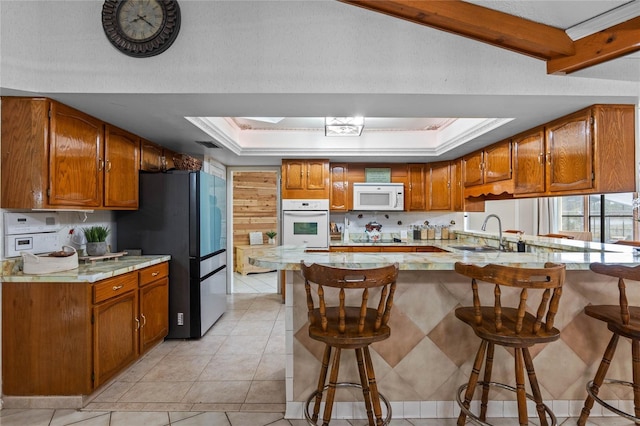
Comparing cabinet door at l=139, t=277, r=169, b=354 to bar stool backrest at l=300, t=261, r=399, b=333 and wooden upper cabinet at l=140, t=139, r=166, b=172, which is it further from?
bar stool backrest at l=300, t=261, r=399, b=333

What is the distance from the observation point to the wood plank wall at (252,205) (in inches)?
277

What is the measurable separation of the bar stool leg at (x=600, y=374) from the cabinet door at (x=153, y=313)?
3147 mm

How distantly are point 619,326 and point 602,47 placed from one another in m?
1.52

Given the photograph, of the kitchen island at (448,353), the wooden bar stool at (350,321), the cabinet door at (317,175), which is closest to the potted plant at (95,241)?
the kitchen island at (448,353)

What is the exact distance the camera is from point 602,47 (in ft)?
6.13

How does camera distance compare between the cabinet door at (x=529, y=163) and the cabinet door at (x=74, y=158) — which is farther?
the cabinet door at (x=529, y=163)

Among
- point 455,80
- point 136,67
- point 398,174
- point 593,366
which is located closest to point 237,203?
point 398,174

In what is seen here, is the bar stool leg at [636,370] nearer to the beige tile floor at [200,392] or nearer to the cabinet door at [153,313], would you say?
the beige tile floor at [200,392]

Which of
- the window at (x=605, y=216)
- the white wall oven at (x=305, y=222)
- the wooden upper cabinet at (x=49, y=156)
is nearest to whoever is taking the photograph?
the wooden upper cabinet at (x=49, y=156)

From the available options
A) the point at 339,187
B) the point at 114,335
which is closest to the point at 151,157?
the point at 114,335

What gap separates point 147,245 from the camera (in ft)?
10.8

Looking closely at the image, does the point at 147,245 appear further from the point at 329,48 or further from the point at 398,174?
the point at 398,174

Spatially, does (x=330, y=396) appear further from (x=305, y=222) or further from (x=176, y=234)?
(x=305, y=222)

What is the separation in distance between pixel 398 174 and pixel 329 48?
310 cm
